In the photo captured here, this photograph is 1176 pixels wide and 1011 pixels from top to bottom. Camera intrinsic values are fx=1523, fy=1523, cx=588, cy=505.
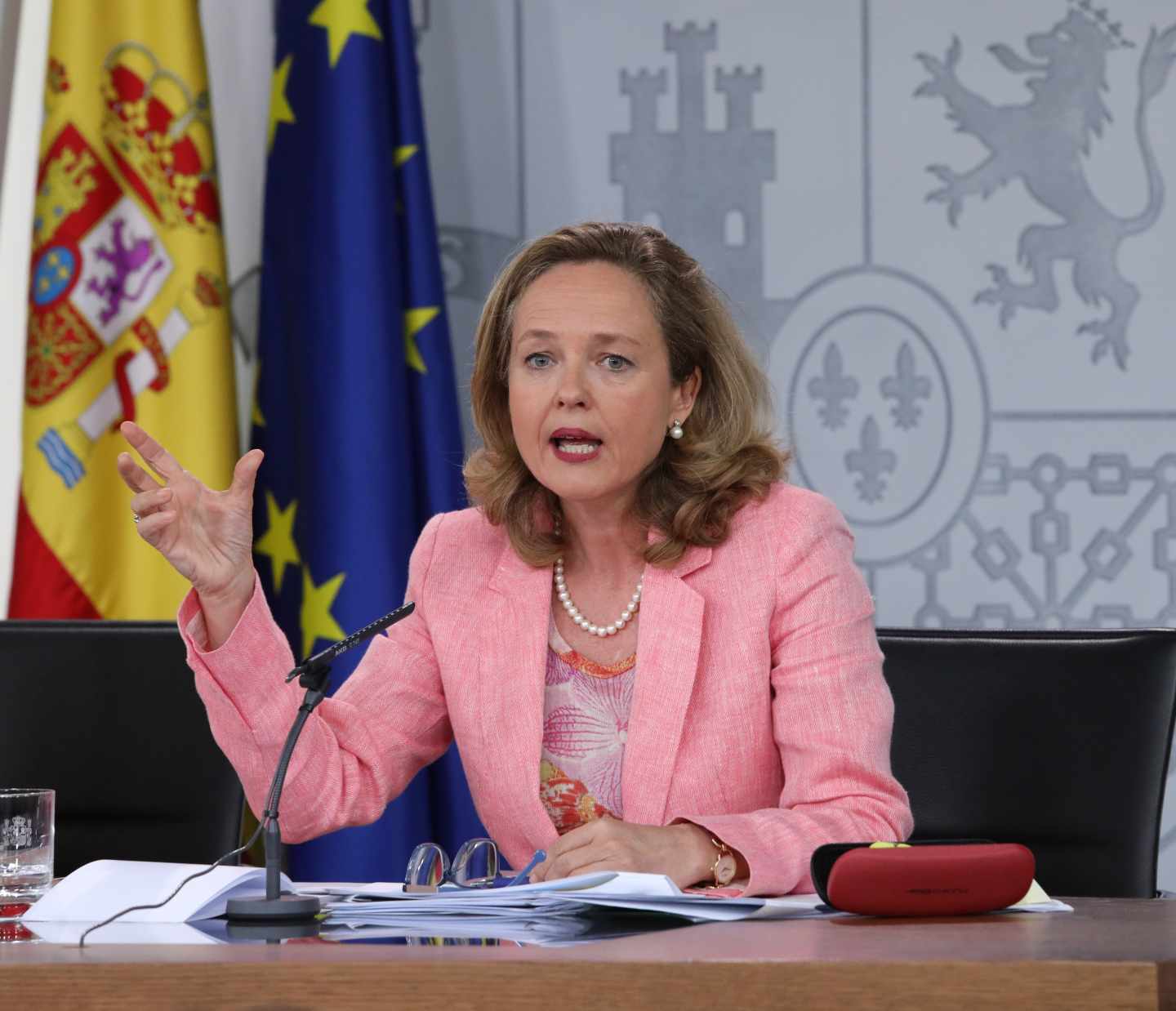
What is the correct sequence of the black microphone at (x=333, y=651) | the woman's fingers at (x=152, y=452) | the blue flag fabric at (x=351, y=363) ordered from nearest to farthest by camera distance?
the black microphone at (x=333, y=651), the woman's fingers at (x=152, y=452), the blue flag fabric at (x=351, y=363)

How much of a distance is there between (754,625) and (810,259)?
143cm

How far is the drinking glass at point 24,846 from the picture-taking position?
135cm

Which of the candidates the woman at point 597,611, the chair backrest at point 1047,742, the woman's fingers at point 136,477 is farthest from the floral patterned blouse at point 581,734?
the woman's fingers at point 136,477

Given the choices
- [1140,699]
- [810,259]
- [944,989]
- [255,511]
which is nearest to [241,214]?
[255,511]

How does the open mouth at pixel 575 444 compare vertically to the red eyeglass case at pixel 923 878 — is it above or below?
above

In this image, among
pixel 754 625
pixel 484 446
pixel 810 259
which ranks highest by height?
pixel 810 259

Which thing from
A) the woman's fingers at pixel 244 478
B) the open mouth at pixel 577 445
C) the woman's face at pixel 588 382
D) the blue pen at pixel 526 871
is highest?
the woman's face at pixel 588 382

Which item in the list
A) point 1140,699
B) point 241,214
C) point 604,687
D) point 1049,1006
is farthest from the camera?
point 241,214

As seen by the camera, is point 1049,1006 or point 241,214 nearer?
point 1049,1006

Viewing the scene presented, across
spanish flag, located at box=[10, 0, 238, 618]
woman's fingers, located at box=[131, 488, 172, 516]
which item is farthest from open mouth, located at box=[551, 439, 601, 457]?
spanish flag, located at box=[10, 0, 238, 618]

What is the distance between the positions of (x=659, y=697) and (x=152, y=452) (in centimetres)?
64

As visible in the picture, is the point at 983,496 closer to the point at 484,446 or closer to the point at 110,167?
the point at 484,446

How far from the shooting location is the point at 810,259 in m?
3.06

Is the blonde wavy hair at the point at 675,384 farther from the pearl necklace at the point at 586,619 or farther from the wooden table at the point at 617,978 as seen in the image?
the wooden table at the point at 617,978
